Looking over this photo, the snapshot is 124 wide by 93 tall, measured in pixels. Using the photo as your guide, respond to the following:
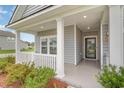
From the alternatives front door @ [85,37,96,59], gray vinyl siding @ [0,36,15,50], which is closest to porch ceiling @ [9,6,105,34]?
front door @ [85,37,96,59]

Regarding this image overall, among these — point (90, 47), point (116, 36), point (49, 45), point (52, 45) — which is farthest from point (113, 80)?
point (90, 47)

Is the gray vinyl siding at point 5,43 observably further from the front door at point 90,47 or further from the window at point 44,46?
the front door at point 90,47

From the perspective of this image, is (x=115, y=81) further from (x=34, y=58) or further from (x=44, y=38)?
(x=44, y=38)

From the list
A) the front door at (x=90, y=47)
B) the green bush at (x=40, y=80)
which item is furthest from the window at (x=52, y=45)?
the green bush at (x=40, y=80)

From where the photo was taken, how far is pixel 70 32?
25.5 ft

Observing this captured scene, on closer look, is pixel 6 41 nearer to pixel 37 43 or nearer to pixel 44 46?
pixel 37 43

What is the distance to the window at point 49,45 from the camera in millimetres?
9044

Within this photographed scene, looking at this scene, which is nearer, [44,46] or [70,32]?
[70,32]

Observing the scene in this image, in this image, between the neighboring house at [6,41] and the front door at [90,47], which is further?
the neighboring house at [6,41]

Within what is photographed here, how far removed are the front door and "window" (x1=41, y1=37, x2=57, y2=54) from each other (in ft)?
11.5

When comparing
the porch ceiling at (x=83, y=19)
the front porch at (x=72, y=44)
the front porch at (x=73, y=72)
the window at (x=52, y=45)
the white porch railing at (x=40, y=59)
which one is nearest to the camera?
the front porch at (x=73, y=72)

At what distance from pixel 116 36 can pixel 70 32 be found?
15.3 ft

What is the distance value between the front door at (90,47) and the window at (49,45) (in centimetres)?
351
